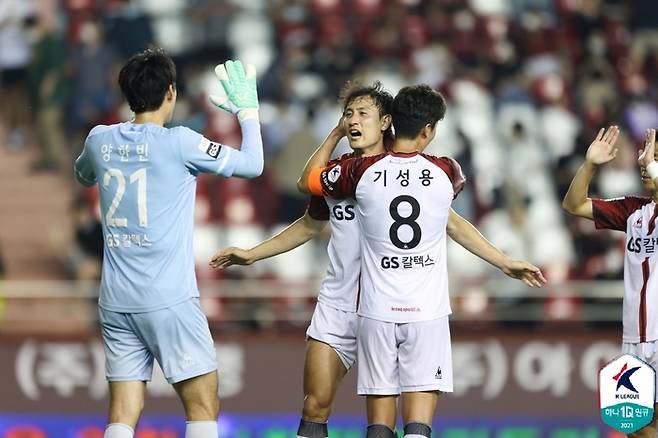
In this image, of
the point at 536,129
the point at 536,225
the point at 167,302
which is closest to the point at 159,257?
the point at 167,302

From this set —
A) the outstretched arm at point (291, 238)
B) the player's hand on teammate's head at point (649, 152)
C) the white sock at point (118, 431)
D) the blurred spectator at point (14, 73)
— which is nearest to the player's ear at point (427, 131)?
the outstretched arm at point (291, 238)

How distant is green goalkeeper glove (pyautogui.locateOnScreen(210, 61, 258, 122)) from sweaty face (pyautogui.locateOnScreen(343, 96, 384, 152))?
0.55 metres

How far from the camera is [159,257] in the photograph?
7035mm

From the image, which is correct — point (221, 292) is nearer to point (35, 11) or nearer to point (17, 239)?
point (17, 239)

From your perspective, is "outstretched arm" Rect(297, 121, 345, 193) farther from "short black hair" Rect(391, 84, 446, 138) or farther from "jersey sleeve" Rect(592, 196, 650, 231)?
"jersey sleeve" Rect(592, 196, 650, 231)

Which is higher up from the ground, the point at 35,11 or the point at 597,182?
the point at 35,11

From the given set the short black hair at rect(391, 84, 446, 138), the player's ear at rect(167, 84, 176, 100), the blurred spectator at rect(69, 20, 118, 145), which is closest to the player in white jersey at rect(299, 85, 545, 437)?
the short black hair at rect(391, 84, 446, 138)

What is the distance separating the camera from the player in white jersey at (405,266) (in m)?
7.30

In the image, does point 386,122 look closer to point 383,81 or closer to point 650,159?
point 650,159

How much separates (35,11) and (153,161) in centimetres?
987

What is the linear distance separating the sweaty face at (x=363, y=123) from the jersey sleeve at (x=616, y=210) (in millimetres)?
1288

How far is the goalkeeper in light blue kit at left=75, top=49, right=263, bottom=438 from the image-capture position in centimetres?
702

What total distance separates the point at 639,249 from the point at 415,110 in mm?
1470

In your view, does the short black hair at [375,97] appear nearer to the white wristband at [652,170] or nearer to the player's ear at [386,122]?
the player's ear at [386,122]
